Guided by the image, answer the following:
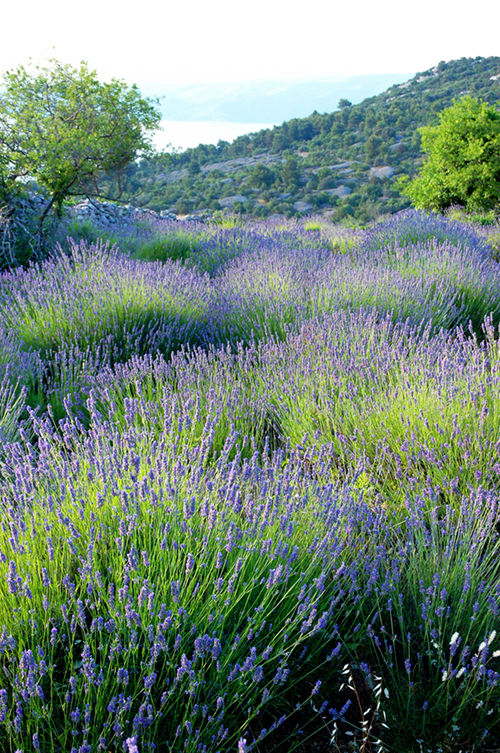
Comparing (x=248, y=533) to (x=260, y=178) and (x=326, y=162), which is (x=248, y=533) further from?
Result: (x=326, y=162)

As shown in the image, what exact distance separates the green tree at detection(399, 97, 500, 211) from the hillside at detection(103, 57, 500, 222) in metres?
12.7

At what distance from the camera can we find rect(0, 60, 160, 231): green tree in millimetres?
6605

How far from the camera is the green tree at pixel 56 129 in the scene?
21.7 feet

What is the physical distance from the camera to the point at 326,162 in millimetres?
38406

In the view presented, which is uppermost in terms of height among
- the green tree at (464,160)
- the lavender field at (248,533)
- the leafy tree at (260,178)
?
the leafy tree at (260,178)

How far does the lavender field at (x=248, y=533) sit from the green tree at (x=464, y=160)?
8.36 metres

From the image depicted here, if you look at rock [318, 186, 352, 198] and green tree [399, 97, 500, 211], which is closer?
green tree [399, 97, 500, 211]

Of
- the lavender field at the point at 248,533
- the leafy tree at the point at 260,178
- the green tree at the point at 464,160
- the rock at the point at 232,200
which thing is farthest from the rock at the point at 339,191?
the lavender field at the point at 248,533

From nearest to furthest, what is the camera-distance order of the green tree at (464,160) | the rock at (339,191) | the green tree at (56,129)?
the green tree at (56,129) < the green tree at (464,160) < the rock at (339,191)

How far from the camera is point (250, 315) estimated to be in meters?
4.55

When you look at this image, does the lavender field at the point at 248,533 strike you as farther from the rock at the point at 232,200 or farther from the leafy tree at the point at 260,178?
the leafy tree at the point at 260,178

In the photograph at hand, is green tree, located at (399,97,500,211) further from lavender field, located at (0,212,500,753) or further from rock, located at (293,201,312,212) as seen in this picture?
rock, located at (293,201,312,212)

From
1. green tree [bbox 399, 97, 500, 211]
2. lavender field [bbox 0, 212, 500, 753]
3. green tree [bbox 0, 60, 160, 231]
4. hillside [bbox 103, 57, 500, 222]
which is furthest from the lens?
hillside [bbox 103, 57, 500, 222]

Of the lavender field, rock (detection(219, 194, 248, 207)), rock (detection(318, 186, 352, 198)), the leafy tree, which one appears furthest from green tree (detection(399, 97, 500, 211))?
the leafy tree
